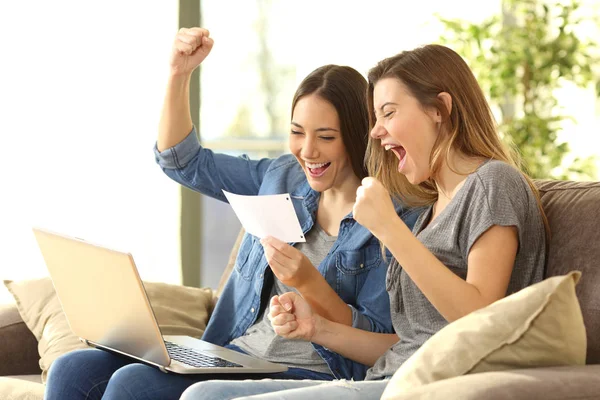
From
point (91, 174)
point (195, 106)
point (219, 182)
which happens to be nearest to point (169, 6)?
point (195, 106)

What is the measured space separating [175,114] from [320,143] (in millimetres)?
426

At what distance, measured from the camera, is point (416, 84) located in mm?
1795

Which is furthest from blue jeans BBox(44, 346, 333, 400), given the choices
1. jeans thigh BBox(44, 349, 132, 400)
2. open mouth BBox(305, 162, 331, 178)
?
open mouth BBox(305, 162, 331, 178)

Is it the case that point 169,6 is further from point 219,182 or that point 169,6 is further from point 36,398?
point 36,398

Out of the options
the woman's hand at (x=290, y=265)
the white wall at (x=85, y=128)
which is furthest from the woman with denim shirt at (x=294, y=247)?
the white wall at (x=85, y=128)

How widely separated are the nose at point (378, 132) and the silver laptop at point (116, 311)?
52 centimetres

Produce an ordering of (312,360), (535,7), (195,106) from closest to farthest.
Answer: (312,360), (195,106), (535,7)

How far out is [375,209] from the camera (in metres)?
1.65

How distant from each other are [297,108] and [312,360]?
596 mm

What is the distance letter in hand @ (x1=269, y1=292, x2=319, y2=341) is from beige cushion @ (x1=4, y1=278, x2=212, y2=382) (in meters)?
0.63

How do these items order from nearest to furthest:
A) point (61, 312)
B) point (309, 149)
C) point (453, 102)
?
point (453, 102)
point (309, 149)
point (61, 312)

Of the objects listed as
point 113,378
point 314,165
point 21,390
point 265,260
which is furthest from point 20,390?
point 314,165

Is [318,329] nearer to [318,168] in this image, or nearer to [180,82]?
[318,168]

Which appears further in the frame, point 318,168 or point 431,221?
point 318,168
